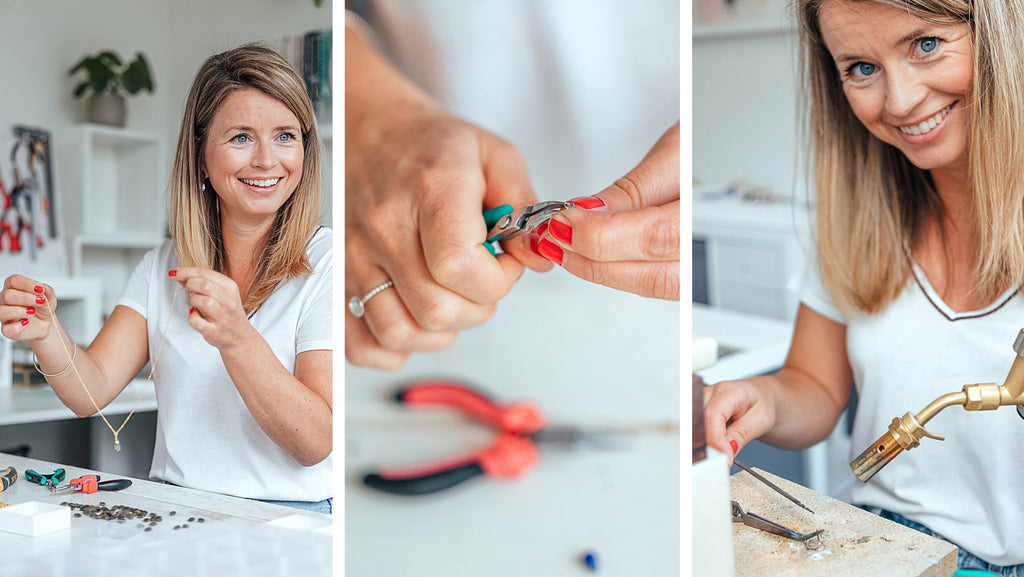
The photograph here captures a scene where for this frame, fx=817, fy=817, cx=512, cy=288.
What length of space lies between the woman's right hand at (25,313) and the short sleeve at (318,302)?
293 millimetres

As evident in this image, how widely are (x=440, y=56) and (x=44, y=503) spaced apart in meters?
0.54

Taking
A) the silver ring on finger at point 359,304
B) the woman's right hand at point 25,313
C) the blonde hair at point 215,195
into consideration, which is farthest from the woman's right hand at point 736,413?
the woman's right hand at point 25,313

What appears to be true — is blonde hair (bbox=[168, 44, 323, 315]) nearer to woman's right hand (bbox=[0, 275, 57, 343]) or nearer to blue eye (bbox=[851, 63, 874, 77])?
woman's right hand (bbox=[0, 275, 57, 343])

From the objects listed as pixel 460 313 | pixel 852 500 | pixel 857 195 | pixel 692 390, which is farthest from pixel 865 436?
pixel 460 313

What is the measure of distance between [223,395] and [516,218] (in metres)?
0.38

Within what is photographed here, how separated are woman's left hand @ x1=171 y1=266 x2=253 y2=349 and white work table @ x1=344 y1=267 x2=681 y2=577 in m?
0.18

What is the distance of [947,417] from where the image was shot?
772 mm

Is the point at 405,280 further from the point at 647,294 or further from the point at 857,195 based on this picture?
the point at 857,195

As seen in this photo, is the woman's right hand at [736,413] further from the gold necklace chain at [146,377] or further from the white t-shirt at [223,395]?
the gold necklace chain at [146,377]

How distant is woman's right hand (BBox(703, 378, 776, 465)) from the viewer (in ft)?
2.19

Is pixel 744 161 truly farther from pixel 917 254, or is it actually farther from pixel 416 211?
pixel 416 211

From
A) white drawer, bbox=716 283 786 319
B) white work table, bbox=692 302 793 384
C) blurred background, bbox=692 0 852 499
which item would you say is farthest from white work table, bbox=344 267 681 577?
white drawer, bbox=716 283 786 319

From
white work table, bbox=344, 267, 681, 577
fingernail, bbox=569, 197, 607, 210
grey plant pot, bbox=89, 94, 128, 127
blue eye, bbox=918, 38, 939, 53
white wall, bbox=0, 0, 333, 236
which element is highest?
white wall, bbox=0, 0, 333, 236

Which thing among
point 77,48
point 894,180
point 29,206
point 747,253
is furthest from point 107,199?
point 747,253
